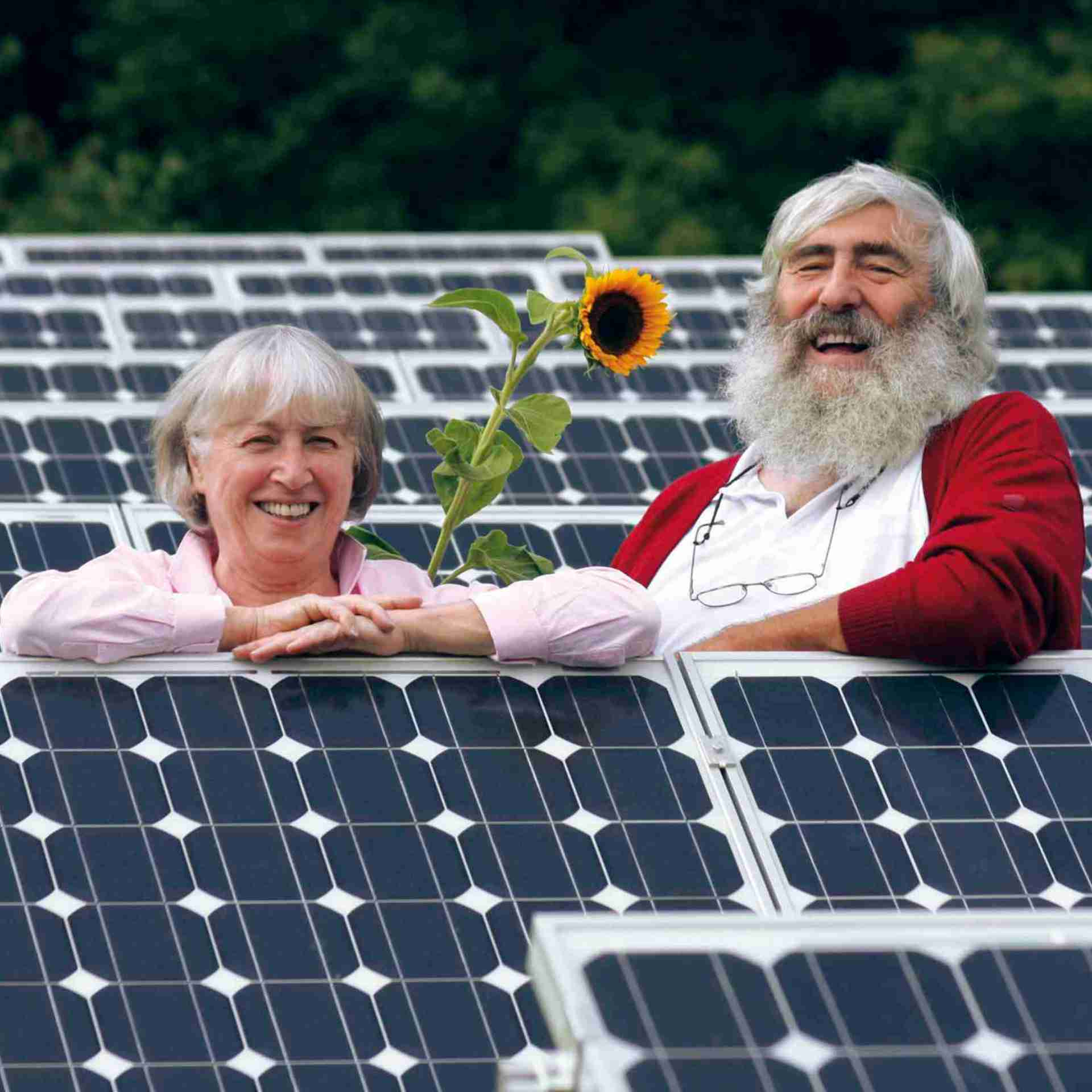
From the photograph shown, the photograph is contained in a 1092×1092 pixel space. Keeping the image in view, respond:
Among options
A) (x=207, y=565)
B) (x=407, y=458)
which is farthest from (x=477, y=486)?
(x=407, y=458)

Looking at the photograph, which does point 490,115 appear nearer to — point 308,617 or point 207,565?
point 207,565

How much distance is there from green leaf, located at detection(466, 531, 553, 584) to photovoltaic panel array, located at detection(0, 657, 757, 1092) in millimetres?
771

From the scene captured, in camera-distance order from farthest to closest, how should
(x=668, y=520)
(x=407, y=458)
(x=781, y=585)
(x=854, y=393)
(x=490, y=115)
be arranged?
1. (x=490, y=115)
2. (x=407, y=458)
3. (x=668, y=520)
4. (x=854, y=393)
5. (x=781, y=585)

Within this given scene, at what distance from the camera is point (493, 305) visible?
6.04m

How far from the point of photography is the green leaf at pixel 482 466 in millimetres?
6156

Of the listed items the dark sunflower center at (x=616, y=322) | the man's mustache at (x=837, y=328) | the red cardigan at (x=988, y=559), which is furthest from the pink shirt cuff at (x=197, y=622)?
the man's mustache at (x=837, y=328)

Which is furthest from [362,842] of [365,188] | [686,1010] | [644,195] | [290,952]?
[365,188]

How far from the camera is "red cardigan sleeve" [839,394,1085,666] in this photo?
566 centimetres

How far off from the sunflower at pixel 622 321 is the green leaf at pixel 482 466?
37 centimetres

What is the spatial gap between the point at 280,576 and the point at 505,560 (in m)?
0.63

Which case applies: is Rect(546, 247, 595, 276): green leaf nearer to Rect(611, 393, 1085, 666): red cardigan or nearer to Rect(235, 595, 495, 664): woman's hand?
Rect(235, 595, 495, 664): woman's hand

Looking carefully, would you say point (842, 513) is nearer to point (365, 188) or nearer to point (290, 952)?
point (290, 952)

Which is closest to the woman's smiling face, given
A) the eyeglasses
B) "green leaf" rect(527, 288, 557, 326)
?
"green leaf" rect(527, 288, 557, 326)

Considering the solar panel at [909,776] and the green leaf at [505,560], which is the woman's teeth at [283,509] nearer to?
the green leaf at [505,560]
